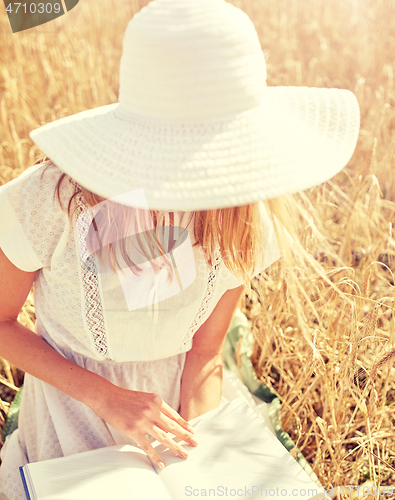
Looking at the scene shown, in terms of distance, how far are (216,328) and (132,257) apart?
37cm

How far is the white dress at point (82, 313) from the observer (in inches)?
31.6

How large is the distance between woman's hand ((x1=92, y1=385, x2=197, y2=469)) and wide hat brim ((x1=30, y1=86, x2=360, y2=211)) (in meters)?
0.48

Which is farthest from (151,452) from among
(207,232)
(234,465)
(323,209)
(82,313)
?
(323,209)

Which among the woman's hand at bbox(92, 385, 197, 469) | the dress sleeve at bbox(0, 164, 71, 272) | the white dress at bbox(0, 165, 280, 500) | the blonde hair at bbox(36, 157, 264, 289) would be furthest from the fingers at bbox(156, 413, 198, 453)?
the dress sleeve at bbox(0, 164, 71, 272)

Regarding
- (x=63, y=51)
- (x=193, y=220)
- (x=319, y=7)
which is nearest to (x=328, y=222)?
(x=193, y=220)

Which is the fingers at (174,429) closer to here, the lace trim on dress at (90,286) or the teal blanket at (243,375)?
the lace trim on dress at (90,286)

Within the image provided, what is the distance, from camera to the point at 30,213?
0.79m

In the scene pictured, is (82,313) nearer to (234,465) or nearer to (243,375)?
(234,465)

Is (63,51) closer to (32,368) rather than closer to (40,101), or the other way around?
(40,101)

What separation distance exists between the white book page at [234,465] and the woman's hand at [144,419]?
0.03m

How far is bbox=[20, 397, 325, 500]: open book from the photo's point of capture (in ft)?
2.49

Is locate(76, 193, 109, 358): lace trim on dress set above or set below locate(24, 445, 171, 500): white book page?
above

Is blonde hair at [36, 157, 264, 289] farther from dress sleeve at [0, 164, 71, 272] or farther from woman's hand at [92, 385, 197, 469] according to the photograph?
woman's hand at [92, 385, 197, 469]

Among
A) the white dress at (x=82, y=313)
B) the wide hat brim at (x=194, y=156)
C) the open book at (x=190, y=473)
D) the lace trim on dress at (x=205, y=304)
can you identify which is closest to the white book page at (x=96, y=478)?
the open book at (x=190, y=473)
